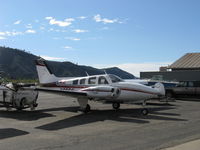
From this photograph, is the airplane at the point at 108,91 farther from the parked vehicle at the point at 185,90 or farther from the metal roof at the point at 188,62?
the metal roof at the point at 188,62

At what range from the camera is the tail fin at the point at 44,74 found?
20.2 meters

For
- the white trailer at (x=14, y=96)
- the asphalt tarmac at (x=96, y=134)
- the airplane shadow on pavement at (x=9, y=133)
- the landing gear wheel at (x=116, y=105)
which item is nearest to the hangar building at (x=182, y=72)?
the landing gear wheel at (x=116, y=105)

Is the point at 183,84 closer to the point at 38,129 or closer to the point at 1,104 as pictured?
the point at 1,104

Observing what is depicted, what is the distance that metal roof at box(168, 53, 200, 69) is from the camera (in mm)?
43719

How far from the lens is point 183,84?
90.0 ft

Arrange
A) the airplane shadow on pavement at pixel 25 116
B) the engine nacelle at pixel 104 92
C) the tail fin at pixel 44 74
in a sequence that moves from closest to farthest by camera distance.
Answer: the airplane shadow on pavement at pixel 25 116, the engine nacelle at pixel 104 92, the tail fin at pixel 44 74

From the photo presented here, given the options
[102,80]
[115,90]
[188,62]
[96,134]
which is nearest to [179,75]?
[102,80]

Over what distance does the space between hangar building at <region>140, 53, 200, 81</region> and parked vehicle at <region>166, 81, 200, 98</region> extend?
1897mm

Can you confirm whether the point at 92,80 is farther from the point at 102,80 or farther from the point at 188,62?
the point at 188,62

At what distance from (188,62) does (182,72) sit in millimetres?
16480

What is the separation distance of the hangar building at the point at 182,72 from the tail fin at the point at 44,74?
15.1 metres

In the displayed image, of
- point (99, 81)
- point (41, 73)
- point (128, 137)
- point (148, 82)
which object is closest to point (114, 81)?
point (99, 81)

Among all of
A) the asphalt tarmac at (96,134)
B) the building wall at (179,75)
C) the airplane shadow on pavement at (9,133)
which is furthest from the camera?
the building wall at (179,75)

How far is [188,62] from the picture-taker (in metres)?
45.0
